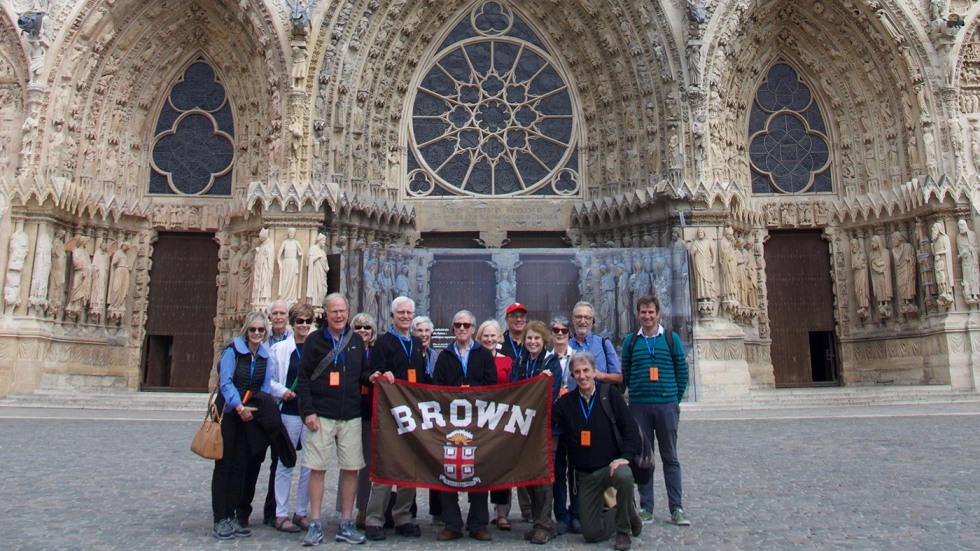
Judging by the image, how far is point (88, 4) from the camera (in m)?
16.3

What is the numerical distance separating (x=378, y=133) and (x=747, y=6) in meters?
8.65

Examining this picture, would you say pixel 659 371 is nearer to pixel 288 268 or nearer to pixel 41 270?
pixel 288 268

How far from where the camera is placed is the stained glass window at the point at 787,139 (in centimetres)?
1831

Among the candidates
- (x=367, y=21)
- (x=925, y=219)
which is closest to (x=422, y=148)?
(x=367, y=21)

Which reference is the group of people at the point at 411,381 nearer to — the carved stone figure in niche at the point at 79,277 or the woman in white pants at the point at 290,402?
the woman in white pants at the point at 290,402

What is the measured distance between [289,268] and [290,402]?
1033cm

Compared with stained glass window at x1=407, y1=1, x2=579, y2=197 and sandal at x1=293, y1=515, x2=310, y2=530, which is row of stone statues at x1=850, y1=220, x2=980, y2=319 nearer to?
stained glass window at x1=407, y1=1, x2=579, y2=197

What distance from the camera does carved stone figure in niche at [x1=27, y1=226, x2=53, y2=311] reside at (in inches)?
607

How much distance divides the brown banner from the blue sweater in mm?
796

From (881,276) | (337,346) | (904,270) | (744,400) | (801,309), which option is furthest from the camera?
(801,309)

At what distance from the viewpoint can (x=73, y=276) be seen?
1631cm

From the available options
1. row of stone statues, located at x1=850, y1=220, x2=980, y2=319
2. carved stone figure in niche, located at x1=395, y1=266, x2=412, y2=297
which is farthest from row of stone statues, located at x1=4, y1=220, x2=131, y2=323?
row of stone statues, located at x1=850, y1=220, x2=980, y2=319

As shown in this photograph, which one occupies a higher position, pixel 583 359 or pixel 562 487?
pixel 583 359

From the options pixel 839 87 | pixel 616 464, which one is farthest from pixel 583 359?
pixel 839 87
